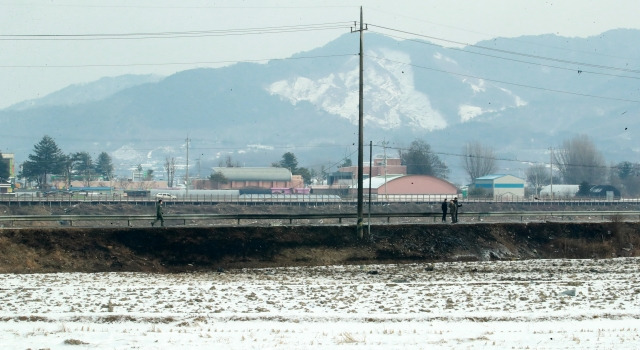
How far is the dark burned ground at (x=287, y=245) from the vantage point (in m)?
42.6

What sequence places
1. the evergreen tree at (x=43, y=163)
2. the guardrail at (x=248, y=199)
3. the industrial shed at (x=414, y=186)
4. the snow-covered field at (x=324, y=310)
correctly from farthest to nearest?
the evergreen tree at (x=43, y=163) → the industrial shed at (x=414, y=186) → the guardrail at (x=248, y=199) → the snow-covered field at (x=324, y=310)

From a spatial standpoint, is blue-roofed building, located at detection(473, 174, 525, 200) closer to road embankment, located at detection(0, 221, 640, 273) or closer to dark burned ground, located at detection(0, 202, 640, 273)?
dark burned ground, located at detection(0, 202, 640, 273)

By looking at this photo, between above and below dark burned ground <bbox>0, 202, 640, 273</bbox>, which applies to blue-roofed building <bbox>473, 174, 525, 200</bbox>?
above

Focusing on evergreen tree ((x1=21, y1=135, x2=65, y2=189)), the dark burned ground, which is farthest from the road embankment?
evergreen tree ((x1=21, y1=135, x2=65, y2=189))

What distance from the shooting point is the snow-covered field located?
70.7 ft

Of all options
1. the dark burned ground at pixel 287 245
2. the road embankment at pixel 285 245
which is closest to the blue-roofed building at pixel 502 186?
the dark burned ground at pixel 287 245

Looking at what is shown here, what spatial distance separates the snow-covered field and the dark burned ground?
453 cm

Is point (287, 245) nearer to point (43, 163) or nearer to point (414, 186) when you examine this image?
point (414, 186)

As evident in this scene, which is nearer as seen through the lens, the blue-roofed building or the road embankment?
the road embankment

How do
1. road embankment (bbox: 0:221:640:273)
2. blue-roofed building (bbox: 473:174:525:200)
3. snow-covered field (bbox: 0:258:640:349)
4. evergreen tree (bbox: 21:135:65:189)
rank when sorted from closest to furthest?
snow-covered field (bbox: 0:258:640:349) < road embankment (bbox: 0:221:640:273) < blue-roofed building (bbox: 473:174:525:200) < evergreen tree (bbox: 21:135:65:189)

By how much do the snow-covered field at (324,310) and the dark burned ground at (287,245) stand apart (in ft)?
14.9

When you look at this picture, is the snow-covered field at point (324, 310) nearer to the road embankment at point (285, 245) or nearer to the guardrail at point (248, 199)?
the road embankment at point (285, 245)

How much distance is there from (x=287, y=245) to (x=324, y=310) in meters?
20.6

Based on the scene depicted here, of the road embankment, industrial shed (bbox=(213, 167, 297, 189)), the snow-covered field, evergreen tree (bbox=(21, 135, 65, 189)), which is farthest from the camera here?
industrial shed (bbox=(213, 167, 297, 189))
